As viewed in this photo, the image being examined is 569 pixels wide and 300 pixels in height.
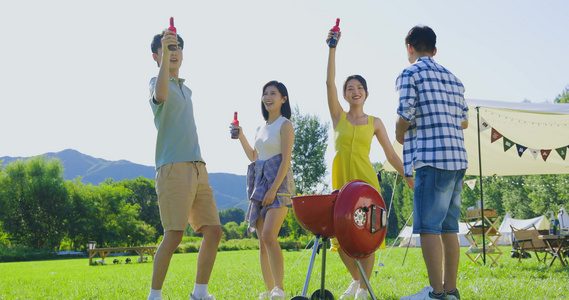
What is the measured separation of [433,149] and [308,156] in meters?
33.4

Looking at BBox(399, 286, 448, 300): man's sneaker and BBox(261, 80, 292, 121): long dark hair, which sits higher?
BBox(261, 80, 292, 121): long dark hair

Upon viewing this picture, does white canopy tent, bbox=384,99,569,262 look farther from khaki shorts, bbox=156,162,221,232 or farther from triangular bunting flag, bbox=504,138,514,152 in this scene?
khaki shorts, bbox=156,162,221,232

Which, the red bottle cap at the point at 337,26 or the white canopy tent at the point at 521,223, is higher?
the red bottle cap at the point at 337,26

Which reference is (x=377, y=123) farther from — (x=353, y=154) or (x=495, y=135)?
(x=495, y=135)

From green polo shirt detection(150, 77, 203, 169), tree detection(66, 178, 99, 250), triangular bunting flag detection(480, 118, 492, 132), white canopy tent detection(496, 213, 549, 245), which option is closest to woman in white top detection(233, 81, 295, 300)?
green polo shirt detection(150, 77, 203, 169)

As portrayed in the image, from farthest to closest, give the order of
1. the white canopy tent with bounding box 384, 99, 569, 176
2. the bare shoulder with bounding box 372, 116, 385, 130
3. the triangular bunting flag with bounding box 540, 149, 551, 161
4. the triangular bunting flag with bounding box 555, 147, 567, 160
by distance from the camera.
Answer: the triangular bunting flag with bounding box 540, 149, 551, 161 < the triangular bunting flag with bounding box 555, 147, 567, 160 < the white canopy tent with bounding box 384, 99, 569, 176 < the bare shoulder with bounding box 372, 116, 385, 130

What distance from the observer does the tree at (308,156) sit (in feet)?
118

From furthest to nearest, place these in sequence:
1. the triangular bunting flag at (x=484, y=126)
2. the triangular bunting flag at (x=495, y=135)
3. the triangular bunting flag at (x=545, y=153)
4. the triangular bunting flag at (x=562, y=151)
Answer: the triangular bunting flag at (x=545, y=153)
the triangular bunting flag at (x=562, y=151)
the triangular bunting flag at (x=495, y=135)
the triangular bunting flag at (x=484, y=126)

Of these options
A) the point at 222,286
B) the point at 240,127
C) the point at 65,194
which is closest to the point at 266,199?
the point at 240,127

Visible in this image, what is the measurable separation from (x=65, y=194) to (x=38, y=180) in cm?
249

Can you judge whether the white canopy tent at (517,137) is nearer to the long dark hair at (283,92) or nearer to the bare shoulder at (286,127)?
the long dark hair at (283,92)

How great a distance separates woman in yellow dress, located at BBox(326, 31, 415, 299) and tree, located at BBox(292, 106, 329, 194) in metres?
31.7

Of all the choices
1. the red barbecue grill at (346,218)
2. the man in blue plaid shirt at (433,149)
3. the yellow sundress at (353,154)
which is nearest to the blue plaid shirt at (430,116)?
the man in blue plaid shirt at (433,149)

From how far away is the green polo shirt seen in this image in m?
3.18
